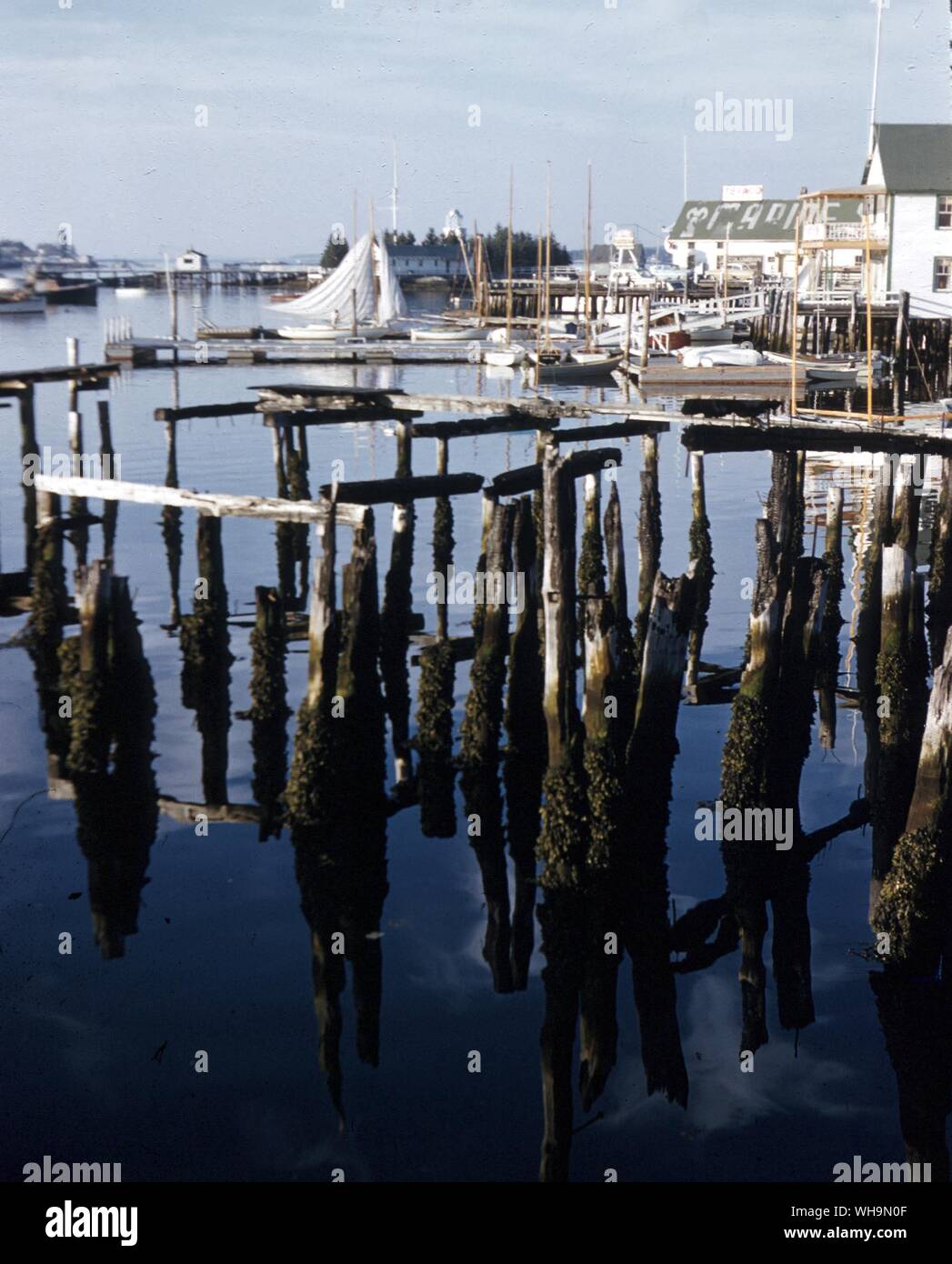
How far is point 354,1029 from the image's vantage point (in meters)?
10.7

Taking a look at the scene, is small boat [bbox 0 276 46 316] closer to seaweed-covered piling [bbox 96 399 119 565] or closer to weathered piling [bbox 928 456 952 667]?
seaweed-covered piling [bbox 96 399 119 565]

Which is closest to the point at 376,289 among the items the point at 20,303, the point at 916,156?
the point at 916,156

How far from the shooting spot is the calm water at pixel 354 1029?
370 inches

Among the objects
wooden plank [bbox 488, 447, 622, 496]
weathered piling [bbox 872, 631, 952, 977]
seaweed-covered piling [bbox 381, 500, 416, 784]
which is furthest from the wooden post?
weathered piling [bbox 872, 631, 952, 977]

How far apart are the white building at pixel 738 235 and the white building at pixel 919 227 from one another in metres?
36.3

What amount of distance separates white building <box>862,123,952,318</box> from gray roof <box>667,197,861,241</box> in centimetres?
4161

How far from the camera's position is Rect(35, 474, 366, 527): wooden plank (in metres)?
14.1

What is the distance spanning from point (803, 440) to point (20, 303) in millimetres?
108929

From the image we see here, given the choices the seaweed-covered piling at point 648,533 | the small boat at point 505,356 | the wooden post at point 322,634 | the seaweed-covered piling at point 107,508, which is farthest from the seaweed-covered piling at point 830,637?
the small boat at point 505,356

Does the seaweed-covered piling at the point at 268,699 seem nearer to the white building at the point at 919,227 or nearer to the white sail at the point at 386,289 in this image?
the white building at the point at 919,227

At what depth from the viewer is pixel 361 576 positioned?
44.5 ft

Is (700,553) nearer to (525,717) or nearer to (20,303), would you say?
(525,717)
